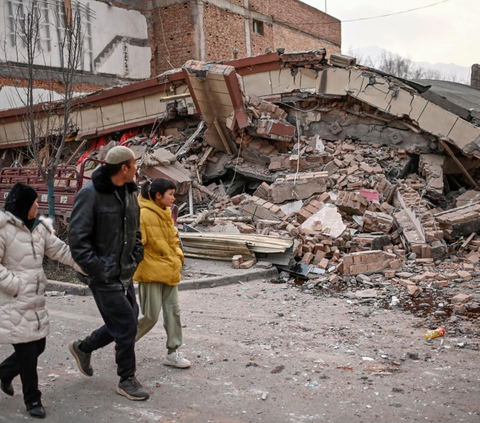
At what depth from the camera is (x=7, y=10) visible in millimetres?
20062

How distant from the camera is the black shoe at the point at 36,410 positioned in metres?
3.46

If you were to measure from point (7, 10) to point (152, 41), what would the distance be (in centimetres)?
723

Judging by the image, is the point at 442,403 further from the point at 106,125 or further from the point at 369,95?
the point at 106,125

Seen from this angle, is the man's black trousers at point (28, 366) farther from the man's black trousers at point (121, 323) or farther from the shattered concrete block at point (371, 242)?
the shattered concrete block at point (371, 242)

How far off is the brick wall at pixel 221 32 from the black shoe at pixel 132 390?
22.4 meters

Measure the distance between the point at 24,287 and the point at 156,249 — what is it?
1.15 meters

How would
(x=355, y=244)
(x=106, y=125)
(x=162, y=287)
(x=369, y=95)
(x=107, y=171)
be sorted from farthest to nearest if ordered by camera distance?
(x=106, y=125) < (x=369, y=95) < (x=355, y=244) < (x=162, y=287) < (x=107, y=171)

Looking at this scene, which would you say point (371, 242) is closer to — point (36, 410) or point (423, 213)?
point (423, 213)

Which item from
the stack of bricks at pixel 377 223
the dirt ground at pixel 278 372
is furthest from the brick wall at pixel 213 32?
the dirt ground at pixel 278 372

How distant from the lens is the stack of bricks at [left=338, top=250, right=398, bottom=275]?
340 inches

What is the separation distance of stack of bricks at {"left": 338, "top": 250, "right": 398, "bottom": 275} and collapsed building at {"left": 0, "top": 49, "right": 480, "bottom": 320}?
0.19 meters

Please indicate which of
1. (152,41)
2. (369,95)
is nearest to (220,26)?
(152,41)

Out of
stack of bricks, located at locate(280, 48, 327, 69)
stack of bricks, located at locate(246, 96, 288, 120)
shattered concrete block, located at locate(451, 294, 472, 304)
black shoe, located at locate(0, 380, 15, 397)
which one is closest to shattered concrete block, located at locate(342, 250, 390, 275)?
shattered concrete block, located at locate(451, 294, 472, 304)

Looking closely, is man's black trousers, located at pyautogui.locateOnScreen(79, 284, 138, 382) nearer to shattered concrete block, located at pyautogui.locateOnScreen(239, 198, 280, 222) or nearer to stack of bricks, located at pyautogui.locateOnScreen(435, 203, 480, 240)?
shattered concrete block, located at pyautogui.locateOnScreen(239, 198, 280, 222)
